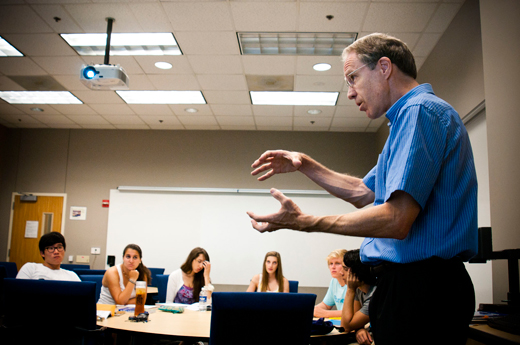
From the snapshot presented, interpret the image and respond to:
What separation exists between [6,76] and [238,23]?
3424 millimetres

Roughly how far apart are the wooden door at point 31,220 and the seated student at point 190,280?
13.0ft

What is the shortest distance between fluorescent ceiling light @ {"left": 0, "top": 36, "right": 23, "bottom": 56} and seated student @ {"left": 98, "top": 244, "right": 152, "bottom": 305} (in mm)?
2721

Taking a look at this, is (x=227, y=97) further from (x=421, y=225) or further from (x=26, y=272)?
(x=421, y=225)

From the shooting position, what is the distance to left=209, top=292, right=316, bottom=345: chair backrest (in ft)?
6.11

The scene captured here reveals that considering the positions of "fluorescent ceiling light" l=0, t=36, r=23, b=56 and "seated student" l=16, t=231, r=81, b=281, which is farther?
"fluorescent ceiling light" l=0, t=36, r=23, b=56

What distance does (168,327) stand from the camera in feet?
7.84

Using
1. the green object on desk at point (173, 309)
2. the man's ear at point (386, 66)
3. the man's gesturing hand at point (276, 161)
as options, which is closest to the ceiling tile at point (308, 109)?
the green object on desk at point (173, 309)

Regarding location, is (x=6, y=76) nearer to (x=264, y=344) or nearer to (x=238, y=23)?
(x=238, y=23)

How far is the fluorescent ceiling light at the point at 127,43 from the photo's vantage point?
4.32 m

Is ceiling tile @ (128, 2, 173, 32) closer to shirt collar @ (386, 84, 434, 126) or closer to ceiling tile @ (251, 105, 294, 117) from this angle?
ceiling tile @ (251, 105, 294, 117)

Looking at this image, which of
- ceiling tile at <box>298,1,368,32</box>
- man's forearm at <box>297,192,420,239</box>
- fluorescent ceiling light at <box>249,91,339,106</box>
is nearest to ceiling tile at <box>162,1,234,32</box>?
ceiling tile at <box>298,1,368,32</box>

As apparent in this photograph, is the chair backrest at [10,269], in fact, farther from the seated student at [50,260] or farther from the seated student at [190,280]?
the seated student at [190,280]

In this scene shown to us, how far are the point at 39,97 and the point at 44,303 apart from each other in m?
4.85

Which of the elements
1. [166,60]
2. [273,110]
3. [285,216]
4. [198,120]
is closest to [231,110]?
[273,110]
